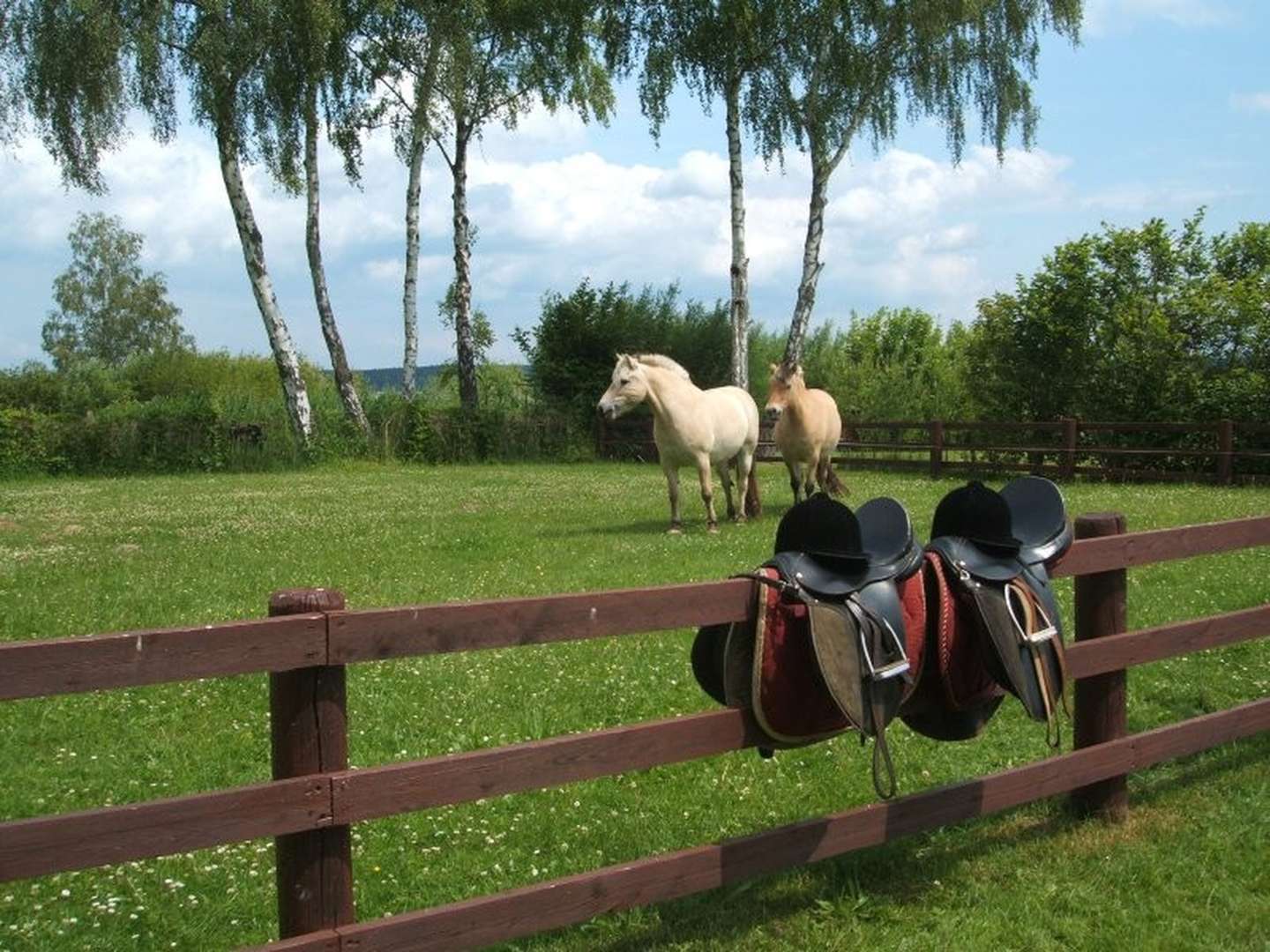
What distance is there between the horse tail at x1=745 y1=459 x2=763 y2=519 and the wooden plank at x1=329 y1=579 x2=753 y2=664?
11.8 meters

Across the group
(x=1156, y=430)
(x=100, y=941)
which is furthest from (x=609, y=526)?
(x=1156, y=430)

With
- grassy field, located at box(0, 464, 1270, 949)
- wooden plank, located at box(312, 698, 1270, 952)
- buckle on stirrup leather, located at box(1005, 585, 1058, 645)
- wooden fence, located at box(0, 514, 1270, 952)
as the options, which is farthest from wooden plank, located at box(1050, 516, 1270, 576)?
grassy field, located at box(0, 464, 1270, 949)

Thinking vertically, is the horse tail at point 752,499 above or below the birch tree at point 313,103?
below

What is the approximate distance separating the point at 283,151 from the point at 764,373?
14.8 m

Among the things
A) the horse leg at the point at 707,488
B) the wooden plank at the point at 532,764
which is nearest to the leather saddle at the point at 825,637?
the wooden plank at the point at 532,764

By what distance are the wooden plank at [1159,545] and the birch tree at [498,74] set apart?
75.8 ft

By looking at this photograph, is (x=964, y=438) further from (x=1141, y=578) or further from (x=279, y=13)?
(x=279, y=13)

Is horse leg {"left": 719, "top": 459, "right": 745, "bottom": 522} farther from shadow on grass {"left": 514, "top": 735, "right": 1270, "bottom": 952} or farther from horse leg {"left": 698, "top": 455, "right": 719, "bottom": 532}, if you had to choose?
shadow on grass {"left": 514, "top": 735, "right": 1270, "bottom": 952}

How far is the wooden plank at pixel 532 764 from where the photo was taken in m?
2.75

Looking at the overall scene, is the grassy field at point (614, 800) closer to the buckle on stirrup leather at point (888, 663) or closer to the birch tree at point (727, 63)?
the buckle on stirrup leather at point (888, 663)

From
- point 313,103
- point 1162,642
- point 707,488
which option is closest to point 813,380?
point 313,103

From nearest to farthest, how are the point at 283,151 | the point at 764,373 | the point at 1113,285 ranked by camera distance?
the point at 1113,285 → the point at 283,151 → the point at 764,373

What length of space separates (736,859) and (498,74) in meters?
28.2

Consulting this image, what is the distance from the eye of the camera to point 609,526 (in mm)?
13625
